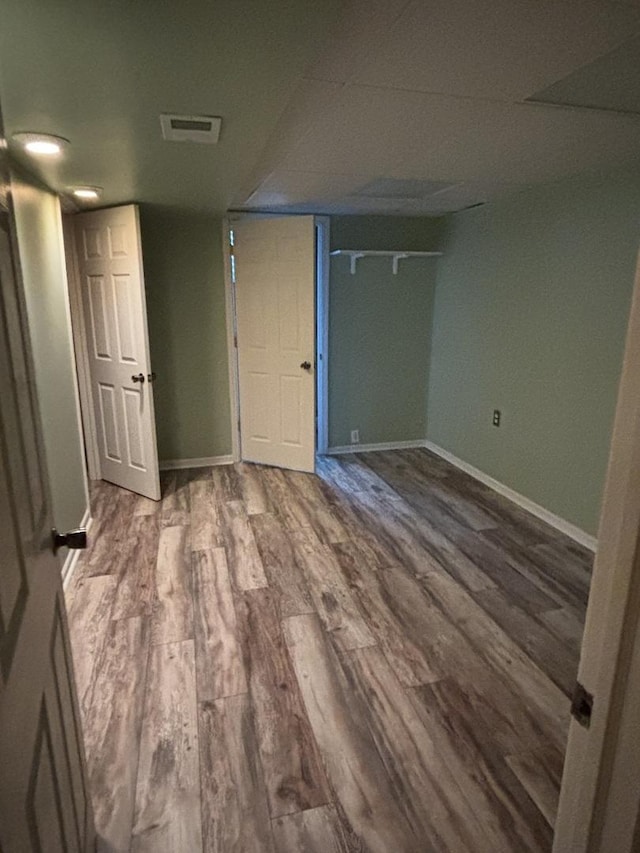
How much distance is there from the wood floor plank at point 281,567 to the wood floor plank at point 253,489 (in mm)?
124

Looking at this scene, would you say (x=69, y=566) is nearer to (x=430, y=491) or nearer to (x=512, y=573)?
(x=512, y=573)

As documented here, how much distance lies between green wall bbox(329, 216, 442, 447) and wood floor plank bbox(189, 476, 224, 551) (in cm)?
137

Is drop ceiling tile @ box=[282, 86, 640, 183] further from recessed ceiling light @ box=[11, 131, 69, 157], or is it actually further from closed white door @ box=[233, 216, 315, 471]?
closed white door @ box=[233, 216, 315, 471]

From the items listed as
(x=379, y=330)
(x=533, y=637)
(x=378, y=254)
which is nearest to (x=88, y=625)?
(x=533, y=637)

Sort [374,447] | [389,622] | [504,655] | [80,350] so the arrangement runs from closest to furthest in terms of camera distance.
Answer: [504,655]
[389,622]
[80,350]
[374,447]

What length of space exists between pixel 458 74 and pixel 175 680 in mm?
2409

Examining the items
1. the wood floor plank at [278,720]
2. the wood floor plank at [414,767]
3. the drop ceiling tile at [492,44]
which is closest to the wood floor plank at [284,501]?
the wood floor plank at [278,720]

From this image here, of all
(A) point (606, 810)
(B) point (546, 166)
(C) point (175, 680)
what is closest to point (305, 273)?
(B) point (546, 166)

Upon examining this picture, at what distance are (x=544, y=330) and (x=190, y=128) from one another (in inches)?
100

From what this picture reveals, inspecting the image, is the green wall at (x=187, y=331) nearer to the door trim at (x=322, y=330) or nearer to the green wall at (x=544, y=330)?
the door trim at (x=322, y=330)

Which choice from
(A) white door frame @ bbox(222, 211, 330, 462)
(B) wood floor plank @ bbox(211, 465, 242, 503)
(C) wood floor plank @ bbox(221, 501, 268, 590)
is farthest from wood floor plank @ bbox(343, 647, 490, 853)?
(A) white door frame @ bbox(222, 211, 330, 462)

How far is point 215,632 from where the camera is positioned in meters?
2.36

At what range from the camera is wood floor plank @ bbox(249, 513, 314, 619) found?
2.57 meters

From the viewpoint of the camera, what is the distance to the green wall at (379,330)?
4.54 m
